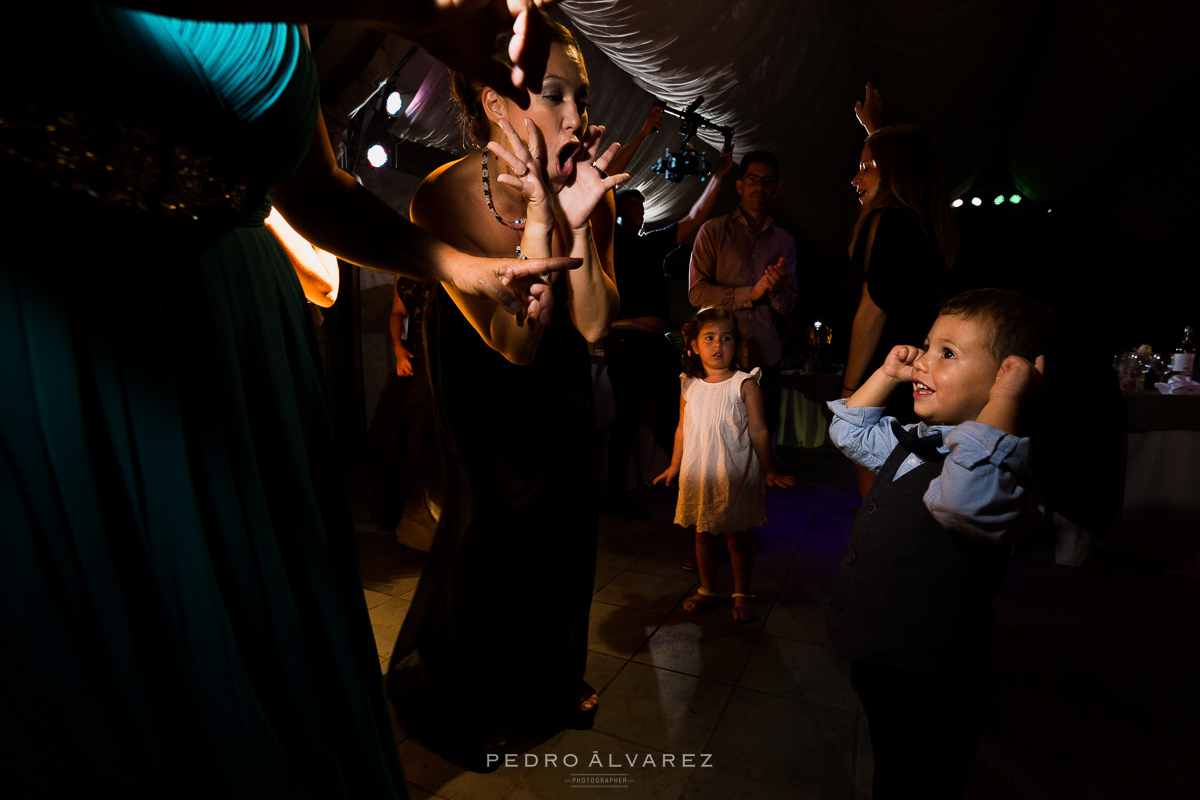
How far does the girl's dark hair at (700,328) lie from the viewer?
2.64 meters

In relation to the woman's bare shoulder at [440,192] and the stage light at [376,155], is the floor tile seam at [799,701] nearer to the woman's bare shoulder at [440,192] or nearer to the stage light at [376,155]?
the woman's bare shoulder at [440,192]

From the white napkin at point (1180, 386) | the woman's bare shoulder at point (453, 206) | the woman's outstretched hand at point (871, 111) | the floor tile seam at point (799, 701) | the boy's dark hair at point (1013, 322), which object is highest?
the woman's outstretched hand at point (871, 111)

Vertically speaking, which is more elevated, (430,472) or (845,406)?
(845,406)

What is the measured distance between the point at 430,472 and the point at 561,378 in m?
1.99

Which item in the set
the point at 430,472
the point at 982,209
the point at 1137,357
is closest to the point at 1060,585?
the point at 1137,357

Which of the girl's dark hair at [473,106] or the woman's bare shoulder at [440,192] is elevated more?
the girl's dark hair at [473,106]

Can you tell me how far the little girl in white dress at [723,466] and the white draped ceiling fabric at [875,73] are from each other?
321 centimetres

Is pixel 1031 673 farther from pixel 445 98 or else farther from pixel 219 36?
pixel 445 98

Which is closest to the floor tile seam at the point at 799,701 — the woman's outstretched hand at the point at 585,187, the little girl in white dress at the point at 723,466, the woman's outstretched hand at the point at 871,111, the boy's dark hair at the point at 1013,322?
the little girl in white dress at the point at 723,466

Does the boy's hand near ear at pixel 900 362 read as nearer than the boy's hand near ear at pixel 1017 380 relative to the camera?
No

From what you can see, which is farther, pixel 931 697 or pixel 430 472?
pixel 430 472

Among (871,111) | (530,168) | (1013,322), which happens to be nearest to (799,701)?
(1013,322)

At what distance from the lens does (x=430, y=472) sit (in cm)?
327

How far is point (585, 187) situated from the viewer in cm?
129
